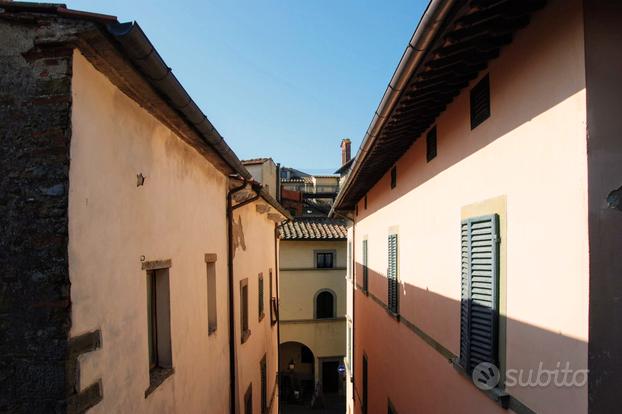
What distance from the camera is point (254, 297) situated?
1092 centimetres

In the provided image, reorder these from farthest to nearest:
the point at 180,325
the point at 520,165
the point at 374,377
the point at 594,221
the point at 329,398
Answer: the point at 329,398 → the point at 374,377 → the point at 180,325 → the point at 520,165 → the point at 594,221

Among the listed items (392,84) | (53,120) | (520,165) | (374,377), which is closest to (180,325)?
(53,120)

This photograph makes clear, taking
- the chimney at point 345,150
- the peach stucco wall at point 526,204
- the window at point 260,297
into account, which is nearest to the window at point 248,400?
the window at point 260,297

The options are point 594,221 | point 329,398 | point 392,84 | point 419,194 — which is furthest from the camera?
point 329,398

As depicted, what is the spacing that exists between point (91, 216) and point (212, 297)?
4.07 metres

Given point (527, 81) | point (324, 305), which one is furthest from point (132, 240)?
point (324, 305)

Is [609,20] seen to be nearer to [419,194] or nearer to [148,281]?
[419,194]

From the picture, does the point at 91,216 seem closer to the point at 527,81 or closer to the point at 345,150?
the point at 527,81

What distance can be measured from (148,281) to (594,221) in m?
3.97

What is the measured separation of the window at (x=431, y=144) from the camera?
5.82m

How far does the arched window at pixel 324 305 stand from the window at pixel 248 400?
12.1 m

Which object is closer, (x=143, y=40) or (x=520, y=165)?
(x=143, y=40)

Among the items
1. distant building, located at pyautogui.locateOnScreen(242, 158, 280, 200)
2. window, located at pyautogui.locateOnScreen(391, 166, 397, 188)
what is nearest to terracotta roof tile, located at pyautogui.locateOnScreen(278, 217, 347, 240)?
distant building, located at pyautogui.locateOnScreen(242, 158, 280, 200)

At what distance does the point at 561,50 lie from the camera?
2896 millimetres
